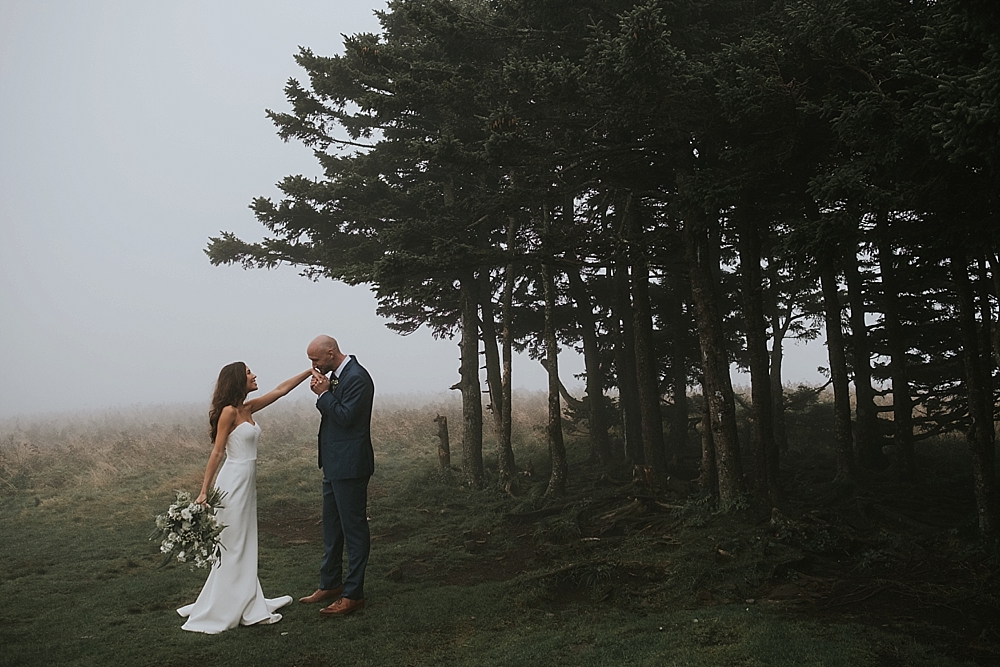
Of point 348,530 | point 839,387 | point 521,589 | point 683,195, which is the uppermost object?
point 683,195

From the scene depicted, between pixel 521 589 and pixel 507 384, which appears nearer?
pixel 521 589

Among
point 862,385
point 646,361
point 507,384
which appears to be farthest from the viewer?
point 507,384

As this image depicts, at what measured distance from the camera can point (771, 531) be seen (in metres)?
9.57

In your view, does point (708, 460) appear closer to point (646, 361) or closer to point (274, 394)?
point (646, 361)

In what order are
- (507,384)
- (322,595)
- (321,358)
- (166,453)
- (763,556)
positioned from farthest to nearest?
(166,453), (507,384), (763,556), (322,595), (321,358)

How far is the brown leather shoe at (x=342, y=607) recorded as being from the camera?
23.8 feet

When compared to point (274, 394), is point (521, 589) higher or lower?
lower

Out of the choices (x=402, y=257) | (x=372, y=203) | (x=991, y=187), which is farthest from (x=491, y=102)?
(x=991, y=187)

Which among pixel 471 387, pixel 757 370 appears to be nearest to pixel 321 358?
pixel 757 370

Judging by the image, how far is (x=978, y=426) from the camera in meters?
9.09

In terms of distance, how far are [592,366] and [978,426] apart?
10154 mm

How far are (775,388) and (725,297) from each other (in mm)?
3994

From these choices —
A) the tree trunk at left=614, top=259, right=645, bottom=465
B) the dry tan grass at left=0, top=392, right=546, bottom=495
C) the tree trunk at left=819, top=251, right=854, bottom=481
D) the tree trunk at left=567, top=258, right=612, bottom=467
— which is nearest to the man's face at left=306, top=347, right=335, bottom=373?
the tree trunk at left=819, top=251, right=854, bottom=481

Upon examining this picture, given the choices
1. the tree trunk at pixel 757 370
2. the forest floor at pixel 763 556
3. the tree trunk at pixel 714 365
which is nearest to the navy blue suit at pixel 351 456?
the forest floor at pixel 763 556
